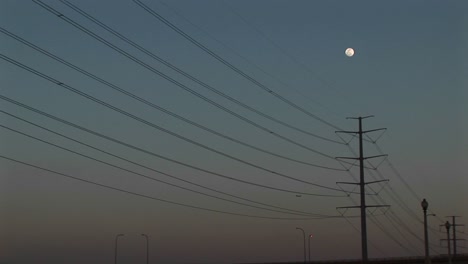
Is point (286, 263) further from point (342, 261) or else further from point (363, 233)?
point (363, 233)

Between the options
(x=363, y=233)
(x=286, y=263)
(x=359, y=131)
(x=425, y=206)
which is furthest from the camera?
(x=286, y=263)

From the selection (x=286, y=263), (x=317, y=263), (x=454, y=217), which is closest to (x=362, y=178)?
(x=454, y=217)

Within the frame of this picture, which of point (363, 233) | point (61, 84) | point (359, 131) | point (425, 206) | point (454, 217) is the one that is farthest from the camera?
point (454, 217)

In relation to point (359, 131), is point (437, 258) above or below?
below

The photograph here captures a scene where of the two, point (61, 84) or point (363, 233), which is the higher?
point (61, 84)

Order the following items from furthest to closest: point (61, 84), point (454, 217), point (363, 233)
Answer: point (454, 217) < point (363, 233) < point (61, 84)

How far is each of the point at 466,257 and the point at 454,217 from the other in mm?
37779

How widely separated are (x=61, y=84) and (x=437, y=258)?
150m

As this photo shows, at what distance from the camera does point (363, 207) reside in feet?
228

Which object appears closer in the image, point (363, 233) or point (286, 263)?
point (363, 233)

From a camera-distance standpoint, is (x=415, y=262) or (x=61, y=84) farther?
(x=415, y=262)

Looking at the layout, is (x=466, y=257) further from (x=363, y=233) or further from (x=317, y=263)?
(x=363, y=233)

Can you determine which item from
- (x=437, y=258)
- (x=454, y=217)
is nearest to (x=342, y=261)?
(x=437, y=258)

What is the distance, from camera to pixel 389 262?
168 meters
